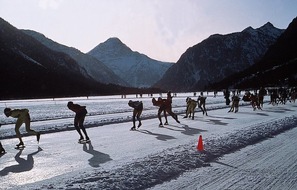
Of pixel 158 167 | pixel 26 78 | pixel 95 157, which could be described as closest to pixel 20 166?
pixel 95 157

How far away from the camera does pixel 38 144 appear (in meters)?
11.6

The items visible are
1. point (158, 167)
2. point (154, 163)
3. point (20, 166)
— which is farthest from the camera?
point (20, 166)

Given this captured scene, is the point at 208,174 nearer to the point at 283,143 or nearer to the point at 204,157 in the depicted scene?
the point at 204,157

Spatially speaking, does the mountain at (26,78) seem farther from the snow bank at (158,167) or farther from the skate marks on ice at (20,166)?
the snow bank at (158,167)

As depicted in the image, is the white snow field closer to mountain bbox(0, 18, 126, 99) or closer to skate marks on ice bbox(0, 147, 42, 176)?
skate marks on ice bbox(0, 147, 42, 176)

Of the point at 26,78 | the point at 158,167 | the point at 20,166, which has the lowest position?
the point at 20,166

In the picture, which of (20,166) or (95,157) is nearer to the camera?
(20,166)

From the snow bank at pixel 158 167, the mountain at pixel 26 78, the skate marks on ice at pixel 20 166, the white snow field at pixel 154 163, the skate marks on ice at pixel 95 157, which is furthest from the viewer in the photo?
the mountain at pixel 26 78

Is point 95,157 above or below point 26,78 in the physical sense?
below

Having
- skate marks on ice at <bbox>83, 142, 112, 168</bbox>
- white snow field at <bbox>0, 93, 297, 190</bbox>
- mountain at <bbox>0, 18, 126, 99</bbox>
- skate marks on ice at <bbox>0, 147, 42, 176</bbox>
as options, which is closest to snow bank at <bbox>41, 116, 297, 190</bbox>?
white snow field at <bbox>0, 93, 297, 190</bbox>

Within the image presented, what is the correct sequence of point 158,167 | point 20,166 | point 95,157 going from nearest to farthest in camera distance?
point 158,167, point 20,166, point 95,157

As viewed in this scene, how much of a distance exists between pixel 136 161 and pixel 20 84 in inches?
5206

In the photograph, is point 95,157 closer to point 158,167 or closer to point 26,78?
point 158,167

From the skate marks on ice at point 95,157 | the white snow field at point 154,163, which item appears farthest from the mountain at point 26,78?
the skate marks on ice at point 95,157
